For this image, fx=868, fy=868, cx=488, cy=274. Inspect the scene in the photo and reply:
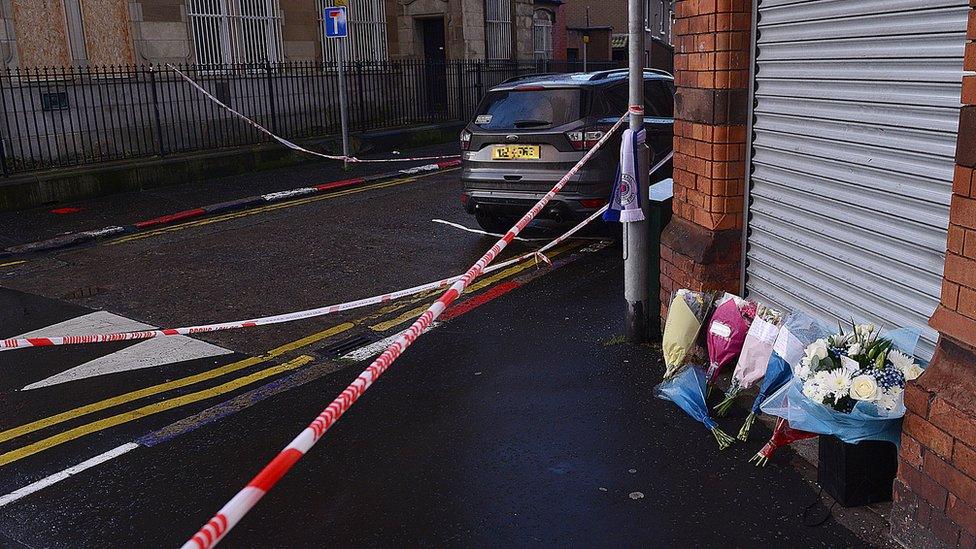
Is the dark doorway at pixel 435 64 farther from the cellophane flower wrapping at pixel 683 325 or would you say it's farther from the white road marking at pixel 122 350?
the cellophane flower wrapping at pixel 683 325

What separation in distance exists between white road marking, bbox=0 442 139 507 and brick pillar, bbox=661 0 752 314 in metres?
3.62

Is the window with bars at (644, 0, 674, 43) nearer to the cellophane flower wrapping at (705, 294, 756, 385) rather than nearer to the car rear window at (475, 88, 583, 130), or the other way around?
the car rear window at (475, 88, 583, 130)

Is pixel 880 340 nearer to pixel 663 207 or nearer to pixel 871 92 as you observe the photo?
pixel 871 92

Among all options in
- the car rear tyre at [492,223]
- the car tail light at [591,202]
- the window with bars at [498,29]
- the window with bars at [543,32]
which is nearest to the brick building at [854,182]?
the car tail light at [591,202]

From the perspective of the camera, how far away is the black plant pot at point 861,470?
393cm

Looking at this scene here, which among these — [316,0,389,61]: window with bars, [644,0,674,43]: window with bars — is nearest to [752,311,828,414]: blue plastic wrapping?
[316,0,389,61]: window with bars

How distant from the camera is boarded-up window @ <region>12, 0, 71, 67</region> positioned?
1457 cm

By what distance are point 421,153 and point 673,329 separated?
43.8 ft

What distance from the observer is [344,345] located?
653 centimetres

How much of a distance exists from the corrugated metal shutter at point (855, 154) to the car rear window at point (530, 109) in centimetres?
368

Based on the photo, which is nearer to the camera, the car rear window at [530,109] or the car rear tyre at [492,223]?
the car rear window at [530,109]

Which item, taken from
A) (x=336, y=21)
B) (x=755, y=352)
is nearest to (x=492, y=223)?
(x=755, y=352)

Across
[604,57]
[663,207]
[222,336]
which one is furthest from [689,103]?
[604,57]

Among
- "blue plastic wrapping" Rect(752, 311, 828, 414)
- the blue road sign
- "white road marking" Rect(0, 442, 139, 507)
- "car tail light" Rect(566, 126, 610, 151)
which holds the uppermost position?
the blue road sign
